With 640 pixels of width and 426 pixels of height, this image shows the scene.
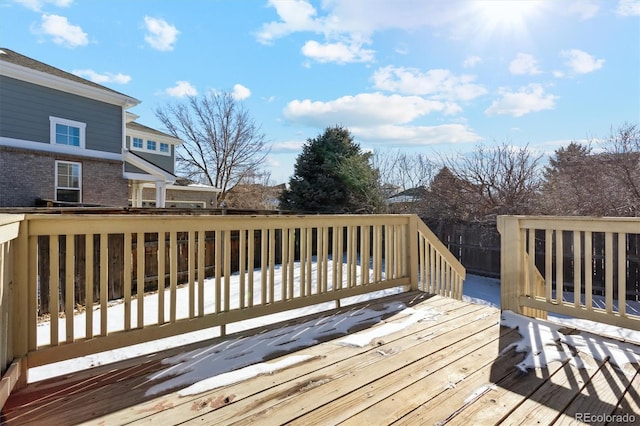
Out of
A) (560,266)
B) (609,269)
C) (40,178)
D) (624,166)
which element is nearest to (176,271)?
(560,266)

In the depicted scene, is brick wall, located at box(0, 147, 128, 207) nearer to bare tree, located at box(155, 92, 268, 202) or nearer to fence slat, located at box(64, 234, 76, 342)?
bare tree, located at box(155, 92, 268, 202)

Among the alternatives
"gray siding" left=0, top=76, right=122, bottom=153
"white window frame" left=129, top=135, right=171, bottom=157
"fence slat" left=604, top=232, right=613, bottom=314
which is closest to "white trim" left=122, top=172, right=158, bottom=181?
"gray siding" left=0, top=76, right=122, bottom=153

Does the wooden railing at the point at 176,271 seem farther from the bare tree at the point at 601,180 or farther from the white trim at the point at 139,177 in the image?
Answer: the white trim at the point at 139,177

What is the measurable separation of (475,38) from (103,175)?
11122 mm

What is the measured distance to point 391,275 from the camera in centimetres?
355

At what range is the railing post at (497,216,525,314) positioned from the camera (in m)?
2.86

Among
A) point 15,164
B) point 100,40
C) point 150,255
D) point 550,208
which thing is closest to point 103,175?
point 15,164

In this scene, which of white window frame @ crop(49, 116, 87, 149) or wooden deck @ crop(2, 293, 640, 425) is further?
white window frame @ crop(49, 116, 87, 149)

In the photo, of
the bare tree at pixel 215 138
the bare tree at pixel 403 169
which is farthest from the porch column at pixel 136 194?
the bare tree at pixel 403 169

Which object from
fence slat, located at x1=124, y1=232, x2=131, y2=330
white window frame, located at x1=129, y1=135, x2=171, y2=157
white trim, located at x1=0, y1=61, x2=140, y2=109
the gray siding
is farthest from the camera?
white window frame, located at x1=129, y1=135, x2=171, y2=157

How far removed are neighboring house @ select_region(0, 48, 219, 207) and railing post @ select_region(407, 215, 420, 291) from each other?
9372 mm

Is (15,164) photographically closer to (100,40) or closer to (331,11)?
(100,40)

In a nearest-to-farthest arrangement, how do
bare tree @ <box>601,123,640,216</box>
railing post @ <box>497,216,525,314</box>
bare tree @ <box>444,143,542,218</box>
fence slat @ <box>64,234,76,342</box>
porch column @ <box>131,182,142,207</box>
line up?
fence slat @ <box>64,234,76,342</box> < railing post @ <box>497,216,525,314</box> < bare tree @ <box>601,123,640,216</box> < bare tree @ <box>444,143,542,218</box> < porch column @ <box>131,182,142,207</box>

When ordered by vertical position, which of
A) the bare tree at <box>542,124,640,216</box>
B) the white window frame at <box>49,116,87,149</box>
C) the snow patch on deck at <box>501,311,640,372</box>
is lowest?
the snow patch on deck at <box>501,311,640,372</box>
